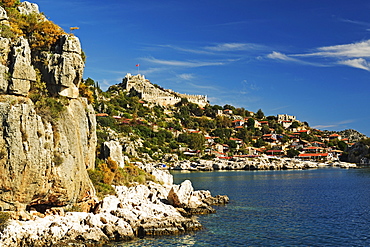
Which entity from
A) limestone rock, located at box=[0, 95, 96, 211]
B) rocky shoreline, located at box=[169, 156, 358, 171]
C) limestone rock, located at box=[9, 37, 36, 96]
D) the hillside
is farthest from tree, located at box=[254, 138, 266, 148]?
limestone rock, located at box=[9, 37, 36, 96]

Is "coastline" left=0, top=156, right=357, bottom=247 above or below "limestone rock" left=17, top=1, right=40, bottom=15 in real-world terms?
below

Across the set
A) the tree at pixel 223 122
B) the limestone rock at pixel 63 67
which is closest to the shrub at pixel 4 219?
the limestone rock at pixel 63 67

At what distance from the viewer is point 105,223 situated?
68.2ft

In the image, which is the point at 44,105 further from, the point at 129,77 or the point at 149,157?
the point at 129,77

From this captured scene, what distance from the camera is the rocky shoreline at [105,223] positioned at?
1750 cm

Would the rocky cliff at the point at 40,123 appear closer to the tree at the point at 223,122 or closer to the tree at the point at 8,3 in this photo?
the tree at the point at 8,3

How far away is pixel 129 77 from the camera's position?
16138 centimetres

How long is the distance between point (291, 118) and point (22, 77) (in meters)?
168

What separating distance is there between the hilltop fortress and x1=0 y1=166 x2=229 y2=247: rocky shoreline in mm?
119701

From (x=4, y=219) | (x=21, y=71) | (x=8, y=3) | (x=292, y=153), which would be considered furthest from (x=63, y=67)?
(x=292, y=153)

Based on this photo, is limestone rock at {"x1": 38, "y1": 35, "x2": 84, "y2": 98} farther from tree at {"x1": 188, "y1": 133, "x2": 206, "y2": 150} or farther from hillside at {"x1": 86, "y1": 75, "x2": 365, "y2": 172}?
tree at {"x1": 188, "y1": 133, "x2": 206, "y2": 150}

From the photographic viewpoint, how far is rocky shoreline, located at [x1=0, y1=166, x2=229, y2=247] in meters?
17.5

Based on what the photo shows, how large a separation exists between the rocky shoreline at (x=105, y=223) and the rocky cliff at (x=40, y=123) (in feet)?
3.29

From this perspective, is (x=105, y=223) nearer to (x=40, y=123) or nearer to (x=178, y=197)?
(x=40, y=123)
